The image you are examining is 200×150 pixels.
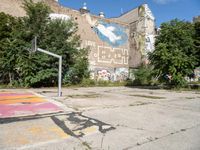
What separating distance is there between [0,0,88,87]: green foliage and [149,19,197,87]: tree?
8043 mm

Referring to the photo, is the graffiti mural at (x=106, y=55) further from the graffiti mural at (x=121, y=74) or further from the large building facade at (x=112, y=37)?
the graffiti mural at (x=121, y=74)

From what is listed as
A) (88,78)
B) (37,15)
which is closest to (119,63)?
(88,78)

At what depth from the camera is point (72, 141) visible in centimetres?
474

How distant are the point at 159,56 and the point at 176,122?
45.5 ft

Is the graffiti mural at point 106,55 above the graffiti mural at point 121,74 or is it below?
above

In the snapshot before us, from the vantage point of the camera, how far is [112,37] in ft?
102

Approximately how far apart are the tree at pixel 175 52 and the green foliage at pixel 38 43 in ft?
26.4

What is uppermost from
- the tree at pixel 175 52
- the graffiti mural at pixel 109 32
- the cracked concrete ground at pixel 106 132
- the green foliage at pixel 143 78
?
the graffiti mural at pixel 109 32

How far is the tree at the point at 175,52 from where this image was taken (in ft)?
62.7

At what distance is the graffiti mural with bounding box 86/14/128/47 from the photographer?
29953 mm

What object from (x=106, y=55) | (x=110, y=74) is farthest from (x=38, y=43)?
(x=110, y=74)

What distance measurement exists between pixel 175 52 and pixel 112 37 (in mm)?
13484

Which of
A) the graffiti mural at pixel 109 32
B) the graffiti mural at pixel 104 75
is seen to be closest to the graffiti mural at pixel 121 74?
the graffiti mural at pixel 104 75

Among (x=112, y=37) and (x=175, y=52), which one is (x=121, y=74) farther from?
(x=175, y=52)
